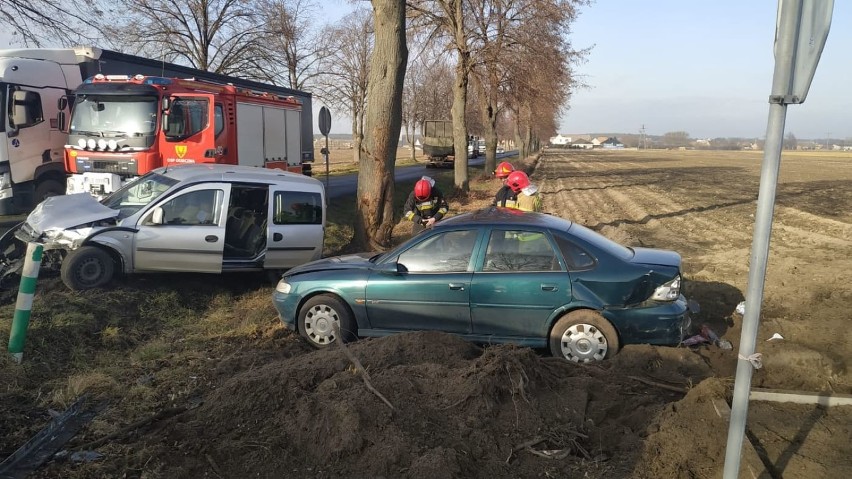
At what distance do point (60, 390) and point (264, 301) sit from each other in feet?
11.7

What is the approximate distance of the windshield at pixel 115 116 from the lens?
42.1 ft

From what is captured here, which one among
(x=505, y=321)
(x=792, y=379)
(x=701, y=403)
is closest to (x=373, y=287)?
(x=505, y=321)

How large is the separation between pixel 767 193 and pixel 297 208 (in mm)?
7397

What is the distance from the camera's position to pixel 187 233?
8297mm

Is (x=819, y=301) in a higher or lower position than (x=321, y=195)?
lower

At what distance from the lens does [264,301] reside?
27.6ft

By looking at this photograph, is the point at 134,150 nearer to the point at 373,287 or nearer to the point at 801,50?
the point at 373,287

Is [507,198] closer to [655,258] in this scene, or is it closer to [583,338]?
[655,258]

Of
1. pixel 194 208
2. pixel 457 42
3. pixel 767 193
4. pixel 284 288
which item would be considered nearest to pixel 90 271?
pixel 194 208

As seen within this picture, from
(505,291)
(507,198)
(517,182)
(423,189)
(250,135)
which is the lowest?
(505,291)

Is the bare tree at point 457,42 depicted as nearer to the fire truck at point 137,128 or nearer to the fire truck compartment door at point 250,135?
the fire truck compartment door at point 250,135

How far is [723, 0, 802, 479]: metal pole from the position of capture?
2535 mm

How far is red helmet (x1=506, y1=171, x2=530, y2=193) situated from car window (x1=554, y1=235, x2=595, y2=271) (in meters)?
2.97

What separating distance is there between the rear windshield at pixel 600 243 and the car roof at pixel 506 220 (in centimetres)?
12
